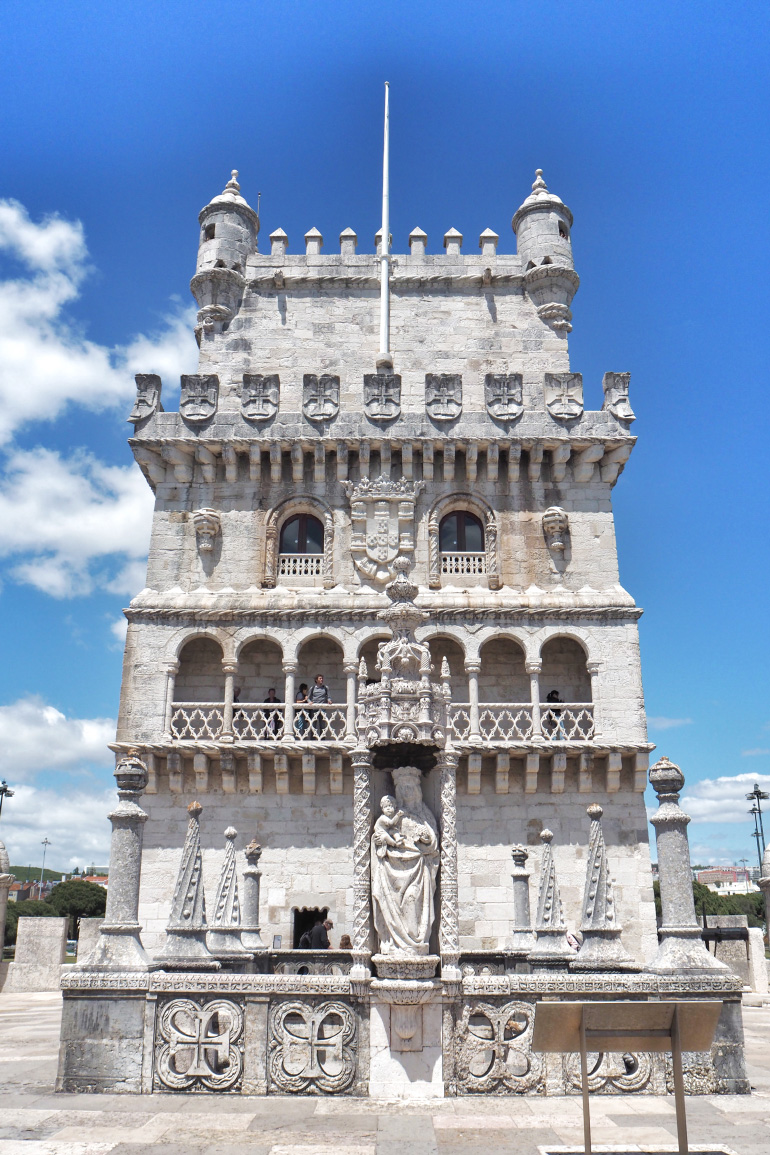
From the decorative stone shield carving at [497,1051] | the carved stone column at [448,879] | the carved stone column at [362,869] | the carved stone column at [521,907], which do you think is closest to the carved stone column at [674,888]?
the decorative stone shield carving at [497,1051]

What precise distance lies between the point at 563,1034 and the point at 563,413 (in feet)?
65.5

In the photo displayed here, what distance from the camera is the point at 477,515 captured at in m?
24.5

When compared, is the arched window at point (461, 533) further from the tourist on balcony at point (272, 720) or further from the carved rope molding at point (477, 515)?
the tourist on balcony at point (272, 720)

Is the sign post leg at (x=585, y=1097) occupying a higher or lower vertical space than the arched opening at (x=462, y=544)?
lower

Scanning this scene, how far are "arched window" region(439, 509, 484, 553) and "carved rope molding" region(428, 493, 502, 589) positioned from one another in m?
0.23

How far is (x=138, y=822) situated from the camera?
36.9 ft

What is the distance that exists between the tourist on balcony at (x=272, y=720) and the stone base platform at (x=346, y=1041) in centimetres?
1203

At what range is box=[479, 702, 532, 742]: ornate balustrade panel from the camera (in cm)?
2205

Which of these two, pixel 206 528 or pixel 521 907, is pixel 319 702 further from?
pixel 521 907

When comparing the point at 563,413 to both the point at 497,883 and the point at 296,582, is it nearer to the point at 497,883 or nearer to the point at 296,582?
the point at 296,582

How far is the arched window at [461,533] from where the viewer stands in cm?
2441

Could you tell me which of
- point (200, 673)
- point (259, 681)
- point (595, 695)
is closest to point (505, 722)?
point (595, 695)

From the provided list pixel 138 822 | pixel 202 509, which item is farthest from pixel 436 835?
pixel 202 509

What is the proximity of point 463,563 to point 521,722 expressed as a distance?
4.62 metres
